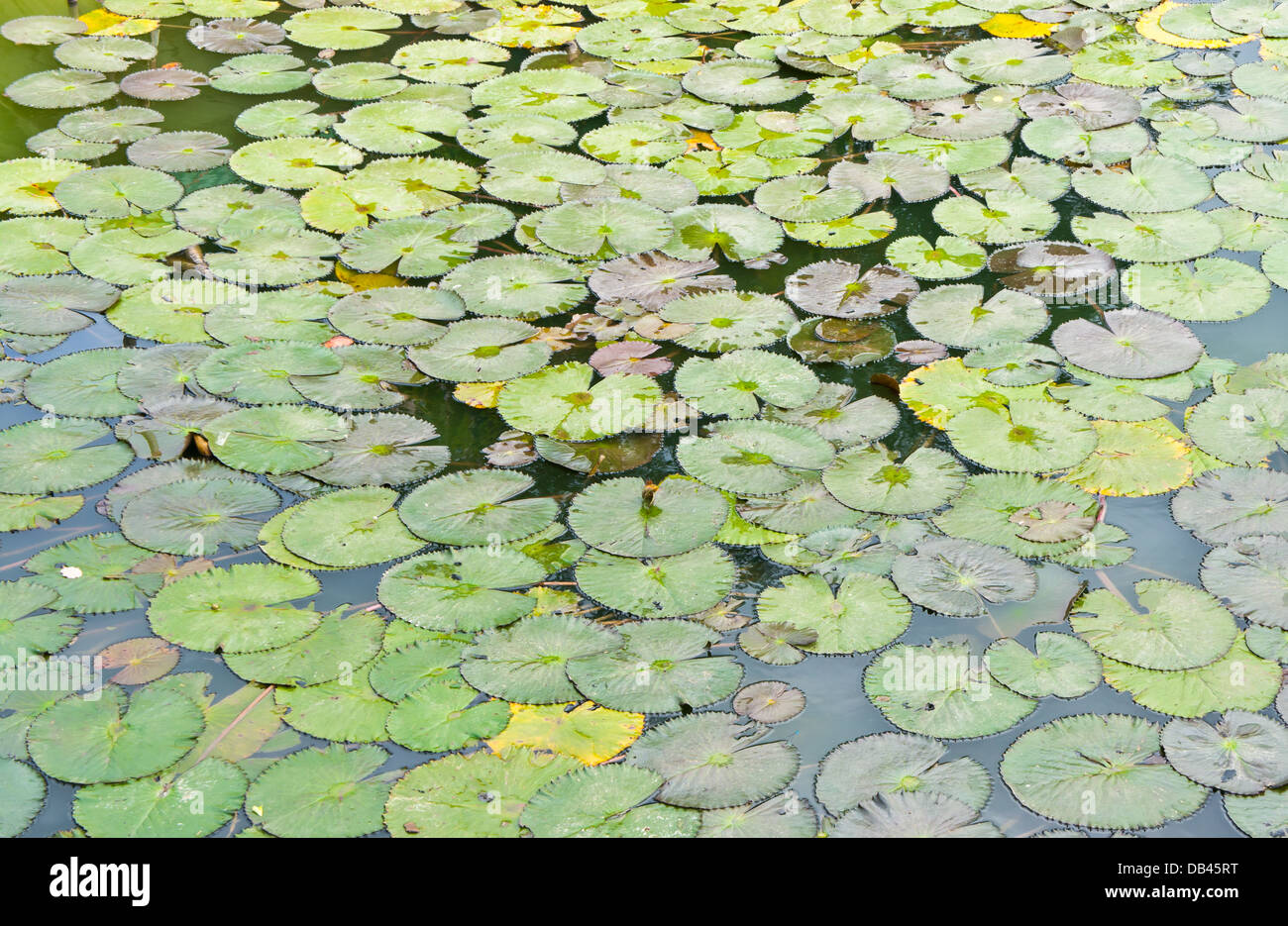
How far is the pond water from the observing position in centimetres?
258

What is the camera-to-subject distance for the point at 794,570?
3031 mm

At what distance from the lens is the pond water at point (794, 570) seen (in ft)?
8.45

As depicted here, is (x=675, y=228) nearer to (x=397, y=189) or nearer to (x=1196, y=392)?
(x=397, y=189)

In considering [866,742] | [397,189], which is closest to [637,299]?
[397,189]

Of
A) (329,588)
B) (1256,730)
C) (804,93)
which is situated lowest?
(329,588)

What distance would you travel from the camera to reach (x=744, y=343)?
383 centimetres

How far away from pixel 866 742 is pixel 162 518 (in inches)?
75.6

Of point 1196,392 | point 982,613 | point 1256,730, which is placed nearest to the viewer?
point 1256,730

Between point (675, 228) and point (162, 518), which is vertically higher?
point (675, 228)

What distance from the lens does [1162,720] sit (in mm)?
2635

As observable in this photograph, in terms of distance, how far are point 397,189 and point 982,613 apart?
2.87 metres
